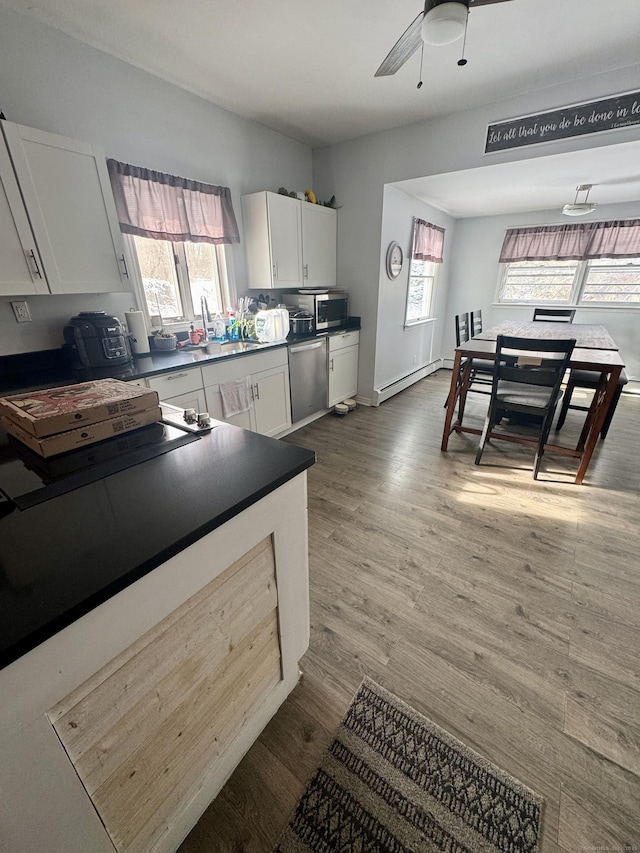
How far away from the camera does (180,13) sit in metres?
1.77

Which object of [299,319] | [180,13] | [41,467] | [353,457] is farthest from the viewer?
[299,319]

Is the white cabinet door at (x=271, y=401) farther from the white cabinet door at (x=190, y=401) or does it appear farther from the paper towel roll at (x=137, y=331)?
the paper towel roll at (x=137, y=331)

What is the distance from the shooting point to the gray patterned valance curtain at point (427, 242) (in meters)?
4.04

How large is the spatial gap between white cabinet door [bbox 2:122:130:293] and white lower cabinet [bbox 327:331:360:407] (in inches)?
77.7

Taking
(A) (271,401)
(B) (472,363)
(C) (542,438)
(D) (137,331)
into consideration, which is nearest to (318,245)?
(A) (271,401)

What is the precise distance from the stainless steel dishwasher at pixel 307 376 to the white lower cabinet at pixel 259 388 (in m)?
0.08

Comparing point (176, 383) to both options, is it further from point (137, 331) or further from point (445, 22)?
point (445, 22)

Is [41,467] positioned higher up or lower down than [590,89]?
lower down

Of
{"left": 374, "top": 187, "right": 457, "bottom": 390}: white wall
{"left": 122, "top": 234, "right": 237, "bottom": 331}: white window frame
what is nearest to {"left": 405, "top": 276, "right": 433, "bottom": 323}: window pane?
{"left": 374, "top": 187, "right": 457, "bottom": 390}: white wall

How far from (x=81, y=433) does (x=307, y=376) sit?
2429 mm

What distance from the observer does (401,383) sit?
4.51 metres

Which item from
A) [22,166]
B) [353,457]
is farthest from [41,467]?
[353,457]

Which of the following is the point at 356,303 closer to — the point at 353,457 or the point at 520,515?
the point at 353,457

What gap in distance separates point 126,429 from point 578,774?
174 centimetres
